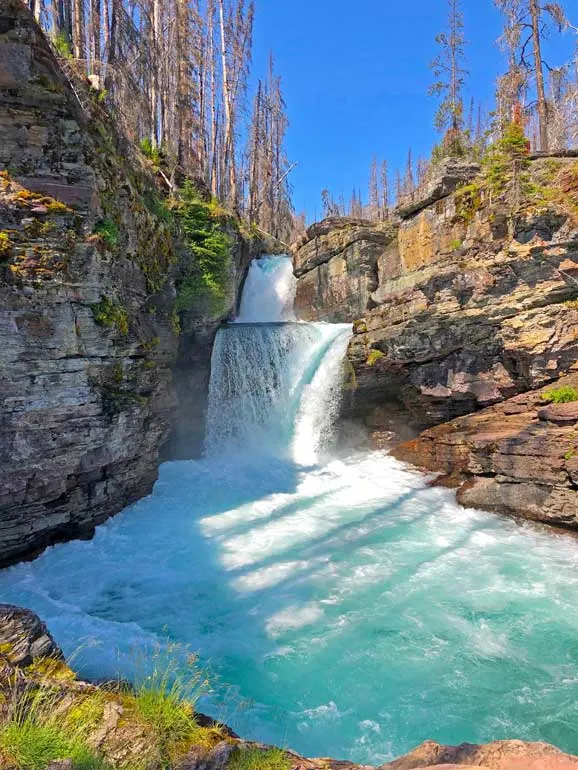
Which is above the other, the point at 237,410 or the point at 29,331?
the point at 29,331

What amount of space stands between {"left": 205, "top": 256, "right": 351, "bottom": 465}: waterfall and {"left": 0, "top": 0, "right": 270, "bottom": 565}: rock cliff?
15.1 ft

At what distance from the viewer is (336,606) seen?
6.70 meters

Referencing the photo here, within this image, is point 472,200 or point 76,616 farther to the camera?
point 472,200

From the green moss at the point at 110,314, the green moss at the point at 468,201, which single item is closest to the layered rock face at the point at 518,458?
the green moss at the point at 468,201

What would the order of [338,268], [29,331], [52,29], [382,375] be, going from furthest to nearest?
[338,268] < [52,29] < [382,375] < [29,331]

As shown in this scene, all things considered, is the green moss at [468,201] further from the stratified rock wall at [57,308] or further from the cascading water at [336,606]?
the stratified rock wall at [57,308]

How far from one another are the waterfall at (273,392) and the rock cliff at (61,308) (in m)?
4.59

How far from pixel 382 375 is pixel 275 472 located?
187 inches

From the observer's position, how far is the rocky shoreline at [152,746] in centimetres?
269

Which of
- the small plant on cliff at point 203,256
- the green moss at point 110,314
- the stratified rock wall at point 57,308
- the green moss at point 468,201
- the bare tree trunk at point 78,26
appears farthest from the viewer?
the bare tree trunk at point 78,26

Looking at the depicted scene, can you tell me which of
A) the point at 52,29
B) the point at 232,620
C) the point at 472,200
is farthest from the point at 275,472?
the point at 52,29

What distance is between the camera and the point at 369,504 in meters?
10.9

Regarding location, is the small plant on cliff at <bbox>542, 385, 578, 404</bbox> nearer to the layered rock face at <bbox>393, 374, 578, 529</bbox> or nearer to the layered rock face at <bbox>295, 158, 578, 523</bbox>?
the layered rock face at <bbox>393, 374, 578, 529</bbox>

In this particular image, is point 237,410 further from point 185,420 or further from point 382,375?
point 382,375
